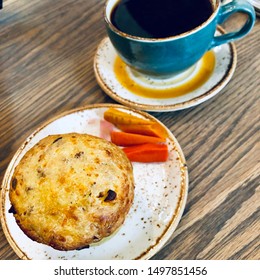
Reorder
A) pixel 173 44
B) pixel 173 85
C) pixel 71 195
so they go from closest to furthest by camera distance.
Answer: pixel 71 195, pixel 173 44, pixel 173 85

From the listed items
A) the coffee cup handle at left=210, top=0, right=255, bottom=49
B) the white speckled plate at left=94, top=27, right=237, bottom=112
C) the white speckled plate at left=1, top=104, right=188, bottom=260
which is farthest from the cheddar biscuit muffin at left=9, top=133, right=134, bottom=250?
the coffee cup handle at left=210, top=0, right=255, bottom=49

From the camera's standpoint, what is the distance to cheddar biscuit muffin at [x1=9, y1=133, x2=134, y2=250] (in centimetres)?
61

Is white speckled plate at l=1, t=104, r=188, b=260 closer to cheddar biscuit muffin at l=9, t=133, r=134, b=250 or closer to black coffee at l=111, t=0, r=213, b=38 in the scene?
cheddar biscuit muffin at l=9, t=133, r=134, b=250

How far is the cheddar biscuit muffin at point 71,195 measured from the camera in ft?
2.00

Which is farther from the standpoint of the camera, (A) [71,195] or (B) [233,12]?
(B) [233,12]

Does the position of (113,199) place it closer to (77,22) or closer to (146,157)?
(146,157)

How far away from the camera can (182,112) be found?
2.85 feet

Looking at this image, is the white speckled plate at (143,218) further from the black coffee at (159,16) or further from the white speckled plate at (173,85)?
the black coffee at (159,16)

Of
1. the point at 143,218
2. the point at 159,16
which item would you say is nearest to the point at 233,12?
the point at 159,16

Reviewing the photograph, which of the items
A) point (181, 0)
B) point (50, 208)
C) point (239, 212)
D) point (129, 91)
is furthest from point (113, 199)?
point (181, 0)

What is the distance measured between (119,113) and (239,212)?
0.31 m

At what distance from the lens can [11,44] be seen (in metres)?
1.10

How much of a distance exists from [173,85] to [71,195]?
393 millimetres

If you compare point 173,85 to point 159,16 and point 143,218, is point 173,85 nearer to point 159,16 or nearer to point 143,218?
point 159,16
